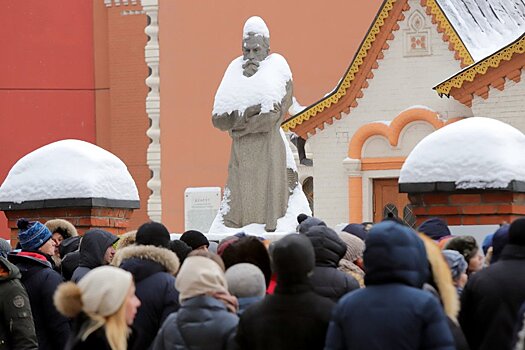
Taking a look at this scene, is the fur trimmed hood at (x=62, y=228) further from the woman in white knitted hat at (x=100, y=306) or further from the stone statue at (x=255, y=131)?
the woman in white knitted hat at (x=100, y=306)

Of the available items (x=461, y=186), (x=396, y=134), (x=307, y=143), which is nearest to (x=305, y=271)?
(x=461, y=186)

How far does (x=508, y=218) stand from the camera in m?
10.1

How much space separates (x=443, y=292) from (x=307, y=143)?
19475mm

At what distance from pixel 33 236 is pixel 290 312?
3.24 meters

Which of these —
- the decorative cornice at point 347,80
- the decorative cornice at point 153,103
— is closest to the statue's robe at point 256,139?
the decorative cornice at point 347,80

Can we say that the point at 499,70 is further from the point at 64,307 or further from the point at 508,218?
the point at 64,307

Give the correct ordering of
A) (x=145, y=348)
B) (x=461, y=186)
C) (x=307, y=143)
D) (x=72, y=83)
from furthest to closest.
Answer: (x=72, y=83) < (x=307, y=143) < (x=461, y=186) < (x=145, y=348)

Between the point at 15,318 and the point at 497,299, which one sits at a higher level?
the point at 497,299

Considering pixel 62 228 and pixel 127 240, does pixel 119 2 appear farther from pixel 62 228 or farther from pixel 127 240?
pixel 127 240

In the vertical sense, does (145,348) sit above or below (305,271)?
below

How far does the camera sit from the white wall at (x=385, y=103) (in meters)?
23.3

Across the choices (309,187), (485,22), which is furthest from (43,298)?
(309,187)

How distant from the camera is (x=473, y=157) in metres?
10.1

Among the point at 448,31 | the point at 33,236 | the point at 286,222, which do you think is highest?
the point at 448,31
